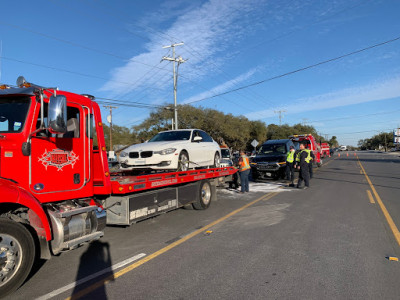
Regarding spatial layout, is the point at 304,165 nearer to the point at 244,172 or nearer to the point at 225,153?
the point at 244,172

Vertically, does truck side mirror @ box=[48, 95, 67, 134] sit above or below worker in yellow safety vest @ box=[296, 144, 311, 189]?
above

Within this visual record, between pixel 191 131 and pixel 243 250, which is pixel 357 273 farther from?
pixel 191 131

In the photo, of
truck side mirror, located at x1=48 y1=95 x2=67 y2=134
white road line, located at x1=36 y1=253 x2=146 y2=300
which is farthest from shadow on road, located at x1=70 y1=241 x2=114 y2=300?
truck side mirror, located at x1=48 y1=95 x2=67 y2=134

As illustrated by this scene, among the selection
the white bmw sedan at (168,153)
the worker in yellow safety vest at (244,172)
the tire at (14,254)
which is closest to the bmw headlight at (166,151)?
the white bmw sedan at (168,153)

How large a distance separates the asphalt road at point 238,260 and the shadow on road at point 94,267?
0.01m

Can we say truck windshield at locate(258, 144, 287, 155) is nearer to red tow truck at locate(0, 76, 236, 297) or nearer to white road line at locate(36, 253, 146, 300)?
red tow truck at locate(0, 76, 236, 297)

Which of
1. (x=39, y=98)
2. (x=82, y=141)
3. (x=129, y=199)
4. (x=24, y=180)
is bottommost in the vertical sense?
(x=129, y=199)

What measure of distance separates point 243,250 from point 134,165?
12.4 ft


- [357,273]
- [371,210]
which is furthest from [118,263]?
[371,210]

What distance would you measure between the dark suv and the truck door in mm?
12390

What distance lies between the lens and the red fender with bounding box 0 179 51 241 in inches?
140

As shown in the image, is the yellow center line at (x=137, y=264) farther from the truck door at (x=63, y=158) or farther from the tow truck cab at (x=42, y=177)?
the truck door at (x=63, y=158)

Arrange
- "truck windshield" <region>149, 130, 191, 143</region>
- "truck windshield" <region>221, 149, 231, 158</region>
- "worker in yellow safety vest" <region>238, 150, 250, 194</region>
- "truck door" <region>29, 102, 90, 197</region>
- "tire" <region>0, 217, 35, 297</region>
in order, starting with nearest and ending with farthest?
"tire" <region>0, 217, 35, 297</region> < "truck door" <region>29, 102, 90, 197</region> < "truck windshield" <region>149, 130, 191, 143</region> < "worker in yellow safety vest" <region>238, 150, 250, 194</region> < "truck windshield" <region>221, 149, 231, 158</region>

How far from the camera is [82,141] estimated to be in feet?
16.1
